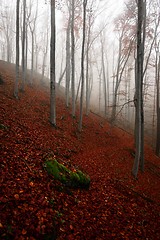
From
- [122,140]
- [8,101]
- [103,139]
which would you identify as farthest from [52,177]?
[122,140]

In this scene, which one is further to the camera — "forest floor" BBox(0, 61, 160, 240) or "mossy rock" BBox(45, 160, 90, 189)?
"mossy rock" BBox(45, 160, 90, 189)

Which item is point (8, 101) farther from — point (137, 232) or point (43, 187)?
point (137, 232)

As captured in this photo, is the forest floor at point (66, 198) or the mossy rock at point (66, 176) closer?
the forest floor at point (66, 198)

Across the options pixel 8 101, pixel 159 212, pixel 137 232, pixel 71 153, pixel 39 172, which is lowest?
pixel 159 212

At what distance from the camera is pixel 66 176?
5.24 metres

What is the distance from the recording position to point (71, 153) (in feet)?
27.3

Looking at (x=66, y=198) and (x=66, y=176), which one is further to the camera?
(x=66, y=176)

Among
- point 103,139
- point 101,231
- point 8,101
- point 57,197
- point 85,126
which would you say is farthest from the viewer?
point 85,126

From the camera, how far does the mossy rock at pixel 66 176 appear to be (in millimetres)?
5090

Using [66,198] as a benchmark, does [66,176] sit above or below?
above

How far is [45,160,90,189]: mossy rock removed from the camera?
16.7 ft

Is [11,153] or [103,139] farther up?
[11,153]

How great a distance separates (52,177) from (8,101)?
23.4 feet

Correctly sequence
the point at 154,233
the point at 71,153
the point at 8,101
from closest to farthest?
the point at 154,233
the point at 71,153
the point at 8,101
